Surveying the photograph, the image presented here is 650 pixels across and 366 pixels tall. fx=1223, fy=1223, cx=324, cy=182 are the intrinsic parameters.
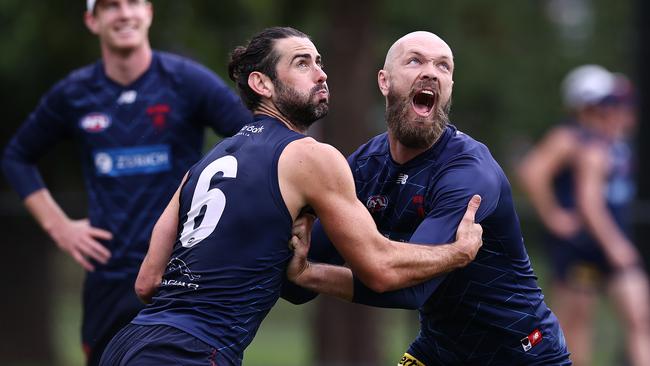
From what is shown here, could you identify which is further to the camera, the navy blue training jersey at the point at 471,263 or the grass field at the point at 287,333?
the grass field at the point at 287,333

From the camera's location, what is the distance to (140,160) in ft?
21.4

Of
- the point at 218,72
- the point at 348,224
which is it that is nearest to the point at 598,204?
the point at 218,72

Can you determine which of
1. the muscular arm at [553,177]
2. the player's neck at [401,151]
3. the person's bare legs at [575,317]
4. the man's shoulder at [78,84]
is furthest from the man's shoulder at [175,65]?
the person's bare legs at [575,317]

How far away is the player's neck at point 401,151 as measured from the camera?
5.30 metres

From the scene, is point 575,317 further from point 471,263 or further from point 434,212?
point 434,212

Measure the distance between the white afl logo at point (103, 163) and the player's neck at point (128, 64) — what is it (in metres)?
0.42

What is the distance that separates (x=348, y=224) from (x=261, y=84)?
0.72m

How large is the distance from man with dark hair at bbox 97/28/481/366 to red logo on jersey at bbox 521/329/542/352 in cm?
63

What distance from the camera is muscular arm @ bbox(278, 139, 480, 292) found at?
4746mm

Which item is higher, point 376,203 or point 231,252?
point 376,203

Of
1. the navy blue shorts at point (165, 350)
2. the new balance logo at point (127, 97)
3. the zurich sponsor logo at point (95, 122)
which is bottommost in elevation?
the navy blue shorts at point (165, 350)

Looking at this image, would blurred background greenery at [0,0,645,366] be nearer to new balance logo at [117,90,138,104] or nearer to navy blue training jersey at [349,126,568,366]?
new balance logo at [117,90,138,104]

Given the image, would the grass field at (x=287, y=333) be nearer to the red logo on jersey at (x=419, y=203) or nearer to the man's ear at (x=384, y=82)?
the man's ear at (x=384, y=82)

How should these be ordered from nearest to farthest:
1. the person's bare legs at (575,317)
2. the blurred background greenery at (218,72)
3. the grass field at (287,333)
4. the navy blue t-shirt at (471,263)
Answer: the navy blue t-shirt at (471,263) < the person's bare legs at (575,317) < the blurred background greenery at (218,72) < the grass field at (287,333)
